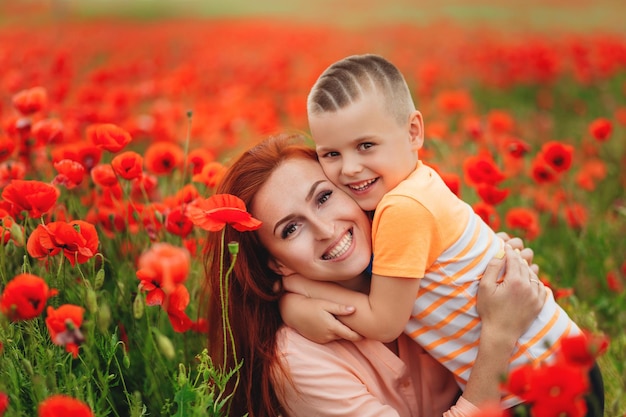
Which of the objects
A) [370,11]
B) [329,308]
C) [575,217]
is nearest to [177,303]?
[329,308]

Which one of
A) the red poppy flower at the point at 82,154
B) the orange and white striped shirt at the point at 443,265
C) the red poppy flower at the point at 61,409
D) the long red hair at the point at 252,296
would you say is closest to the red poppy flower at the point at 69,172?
the red poppy flower at the point at 82,154

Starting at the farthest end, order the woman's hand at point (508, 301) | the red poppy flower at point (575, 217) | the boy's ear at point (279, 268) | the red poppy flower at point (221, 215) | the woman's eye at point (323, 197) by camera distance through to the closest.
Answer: the red poppy flower at point (575, 217) → the boy's ear at point (279, 268) → the woman's eye at point (323, 197) → the woman's hand at point (508, 301) → the red poppy flower at point (221, 215)

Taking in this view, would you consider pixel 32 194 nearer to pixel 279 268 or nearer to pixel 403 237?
pixel 279 268

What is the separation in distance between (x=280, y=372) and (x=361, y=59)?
933 mm

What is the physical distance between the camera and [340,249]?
2.04 meters

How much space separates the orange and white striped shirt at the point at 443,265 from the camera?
1899 millimetres

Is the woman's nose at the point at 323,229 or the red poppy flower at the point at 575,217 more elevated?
the woman's nose at the point at 323,229

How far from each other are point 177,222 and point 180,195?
0.13 meters

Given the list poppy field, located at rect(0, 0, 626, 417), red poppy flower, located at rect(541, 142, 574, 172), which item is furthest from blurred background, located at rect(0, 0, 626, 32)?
red poppy flower, located at rect(541, 142, 574, 172)

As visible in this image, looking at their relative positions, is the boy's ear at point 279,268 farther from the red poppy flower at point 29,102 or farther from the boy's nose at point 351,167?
the red poppy flower at point 29,102

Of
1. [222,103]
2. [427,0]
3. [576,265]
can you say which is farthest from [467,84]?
[427,0]

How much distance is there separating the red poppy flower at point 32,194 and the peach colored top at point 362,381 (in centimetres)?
77

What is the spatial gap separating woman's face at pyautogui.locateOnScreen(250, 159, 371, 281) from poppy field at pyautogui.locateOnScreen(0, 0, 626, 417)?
0.23 metres

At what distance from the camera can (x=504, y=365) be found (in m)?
1.99
